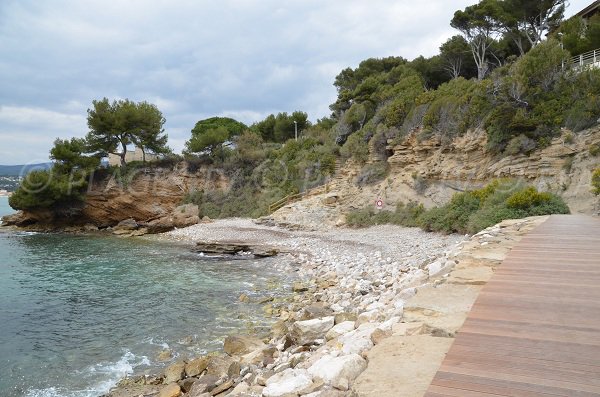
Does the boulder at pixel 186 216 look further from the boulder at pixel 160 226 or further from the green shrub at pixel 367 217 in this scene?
the green shrub at pixel 367 217

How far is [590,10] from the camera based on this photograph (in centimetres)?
2580

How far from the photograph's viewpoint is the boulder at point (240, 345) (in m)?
6.56

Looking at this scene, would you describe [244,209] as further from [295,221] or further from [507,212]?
[507,212]

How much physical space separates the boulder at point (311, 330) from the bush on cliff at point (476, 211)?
816cm

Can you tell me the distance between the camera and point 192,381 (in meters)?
5.58

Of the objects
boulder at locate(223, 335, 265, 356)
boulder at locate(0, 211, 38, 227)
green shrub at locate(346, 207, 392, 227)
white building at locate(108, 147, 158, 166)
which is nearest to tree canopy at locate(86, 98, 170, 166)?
white building at locate(108, 147, 158, 166)

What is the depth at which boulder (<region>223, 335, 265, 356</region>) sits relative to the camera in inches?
258

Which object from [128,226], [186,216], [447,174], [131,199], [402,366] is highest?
[447,174]

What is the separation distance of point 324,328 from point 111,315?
6539 mm

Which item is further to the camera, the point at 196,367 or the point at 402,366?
the point at 196,367

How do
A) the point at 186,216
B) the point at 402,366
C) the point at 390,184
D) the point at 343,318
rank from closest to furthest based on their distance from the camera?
the point at 402,366
the point at 343,318
the point at 390,184
the point at 186,216

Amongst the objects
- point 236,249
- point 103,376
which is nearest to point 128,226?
point 236,249

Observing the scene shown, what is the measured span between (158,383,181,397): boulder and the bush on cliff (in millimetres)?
9833

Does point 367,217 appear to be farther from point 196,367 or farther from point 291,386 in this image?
point 291,386
